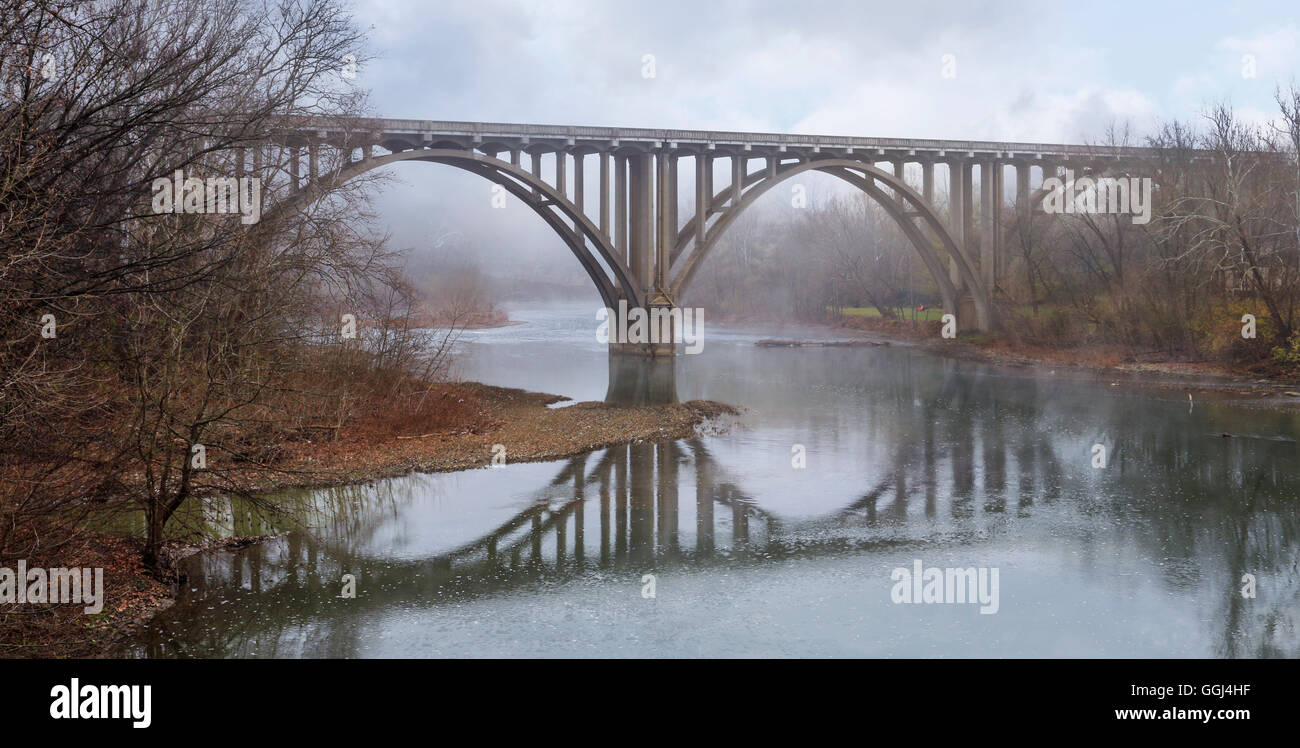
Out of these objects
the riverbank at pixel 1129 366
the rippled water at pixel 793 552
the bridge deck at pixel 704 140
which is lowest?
the rippled water at pixel 793 552

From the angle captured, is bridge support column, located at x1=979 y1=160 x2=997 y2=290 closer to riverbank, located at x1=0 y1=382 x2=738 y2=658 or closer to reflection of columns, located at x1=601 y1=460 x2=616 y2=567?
riverbank, located at x1=0 y1=382 x2=738 y2=658

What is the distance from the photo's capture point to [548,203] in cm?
4338

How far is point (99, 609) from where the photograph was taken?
9922 mm

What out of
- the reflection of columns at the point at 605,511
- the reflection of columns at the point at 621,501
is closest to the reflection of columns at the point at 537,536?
the reflection of columns at the point at 605,511

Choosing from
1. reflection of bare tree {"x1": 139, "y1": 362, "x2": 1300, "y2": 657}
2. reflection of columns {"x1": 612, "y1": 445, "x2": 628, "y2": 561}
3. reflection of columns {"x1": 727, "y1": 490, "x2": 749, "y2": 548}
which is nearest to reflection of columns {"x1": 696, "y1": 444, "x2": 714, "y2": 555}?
reflection of bare tree {"x1": 139, "y1": 362, "x2": 1300, "y2": 657}

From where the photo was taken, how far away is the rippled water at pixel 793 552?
31.9 feet

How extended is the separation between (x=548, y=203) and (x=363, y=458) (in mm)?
26403

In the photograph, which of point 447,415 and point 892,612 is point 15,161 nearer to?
point 892,612

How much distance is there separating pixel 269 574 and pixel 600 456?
8.56 meters

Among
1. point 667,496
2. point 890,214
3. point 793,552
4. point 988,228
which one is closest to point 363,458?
point 667,496

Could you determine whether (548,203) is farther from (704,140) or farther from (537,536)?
(537,536)

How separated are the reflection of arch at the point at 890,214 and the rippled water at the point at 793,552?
23319 millimetres

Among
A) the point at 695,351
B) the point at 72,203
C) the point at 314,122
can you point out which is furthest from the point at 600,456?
the point at 695,351

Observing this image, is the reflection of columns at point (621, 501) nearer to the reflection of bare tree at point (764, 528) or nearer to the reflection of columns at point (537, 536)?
the reflection of bare tree at point (764, 528)
